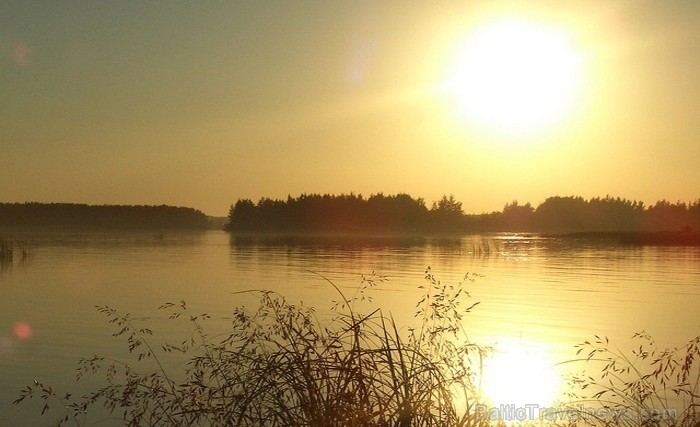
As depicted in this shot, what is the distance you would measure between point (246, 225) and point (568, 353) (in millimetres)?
164348

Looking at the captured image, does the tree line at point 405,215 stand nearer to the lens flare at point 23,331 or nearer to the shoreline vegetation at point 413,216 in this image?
the shoreline vegetation at point 413,216

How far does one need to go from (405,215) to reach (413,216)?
6.36 feet

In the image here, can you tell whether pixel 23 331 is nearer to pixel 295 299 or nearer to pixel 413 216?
pixel 295 299

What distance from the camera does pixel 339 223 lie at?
563ft

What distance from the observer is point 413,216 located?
6654 inches

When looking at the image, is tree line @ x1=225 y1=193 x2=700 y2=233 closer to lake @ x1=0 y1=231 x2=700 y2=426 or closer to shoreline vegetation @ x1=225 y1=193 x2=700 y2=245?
shoreline vegetation @ x1=225 y1=193 x2=700 y2=245

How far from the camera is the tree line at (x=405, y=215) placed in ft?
526

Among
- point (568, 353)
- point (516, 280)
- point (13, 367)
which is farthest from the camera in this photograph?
point (516, 280)

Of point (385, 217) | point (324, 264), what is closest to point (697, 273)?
point (324, 264)

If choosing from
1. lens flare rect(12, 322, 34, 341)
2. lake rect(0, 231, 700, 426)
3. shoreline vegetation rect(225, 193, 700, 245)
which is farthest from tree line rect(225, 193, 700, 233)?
lens flare rect(12, 322, 34, 341)

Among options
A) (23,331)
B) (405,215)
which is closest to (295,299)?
(23,331)

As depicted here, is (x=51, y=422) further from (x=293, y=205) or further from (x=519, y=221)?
(x=519, y=221)

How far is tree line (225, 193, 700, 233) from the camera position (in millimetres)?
160375

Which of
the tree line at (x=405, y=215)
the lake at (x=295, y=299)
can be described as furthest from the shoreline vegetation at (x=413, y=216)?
the lake at (x=295, y=299)
